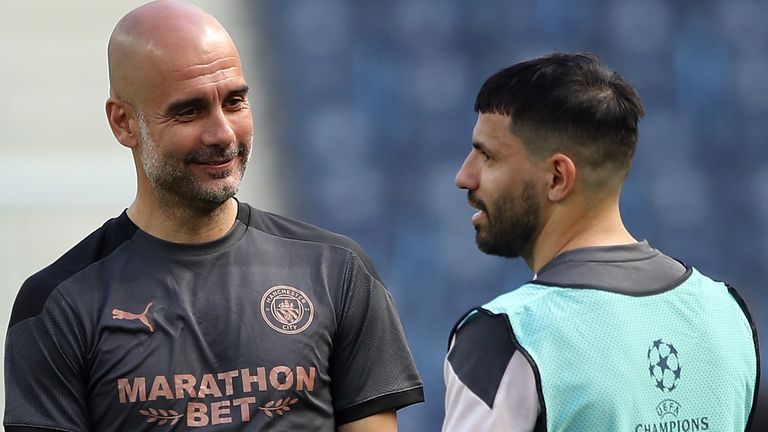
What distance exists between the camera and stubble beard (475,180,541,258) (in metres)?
1.86

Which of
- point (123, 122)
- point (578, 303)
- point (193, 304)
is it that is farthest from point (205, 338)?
point (578, 303)

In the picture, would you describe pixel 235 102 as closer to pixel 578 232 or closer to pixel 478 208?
pixel 478 208

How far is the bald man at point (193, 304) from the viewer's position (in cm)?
203

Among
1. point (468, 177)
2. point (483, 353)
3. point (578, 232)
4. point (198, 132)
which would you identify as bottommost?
point (483, 353)

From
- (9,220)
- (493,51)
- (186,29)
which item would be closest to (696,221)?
(493,51)

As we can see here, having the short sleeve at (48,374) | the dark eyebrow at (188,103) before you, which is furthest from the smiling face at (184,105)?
the short sleeve at (48,374)

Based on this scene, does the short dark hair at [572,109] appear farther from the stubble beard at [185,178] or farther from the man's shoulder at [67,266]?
the man's shoulder at [67,266]

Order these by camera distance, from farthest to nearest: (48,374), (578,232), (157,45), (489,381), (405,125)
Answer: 1. (405,125)
2. (157,45)
3. (48,374)
4. (578,232)
5. (489,381)

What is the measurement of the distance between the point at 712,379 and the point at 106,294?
3.25 feet

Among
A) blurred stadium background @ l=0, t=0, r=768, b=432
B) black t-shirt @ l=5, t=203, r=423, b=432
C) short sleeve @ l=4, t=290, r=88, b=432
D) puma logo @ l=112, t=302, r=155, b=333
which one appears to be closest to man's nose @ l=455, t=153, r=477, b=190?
black t-shirt @ l=5, t=203, r=423, b=432

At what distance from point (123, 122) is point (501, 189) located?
2.38ft

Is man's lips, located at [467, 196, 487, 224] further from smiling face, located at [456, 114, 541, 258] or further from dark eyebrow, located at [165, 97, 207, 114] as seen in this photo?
dark eyebrow, located at [165, 97, 207, 114]

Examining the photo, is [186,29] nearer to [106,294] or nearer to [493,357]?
[106,294]

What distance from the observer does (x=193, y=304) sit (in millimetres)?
2094
